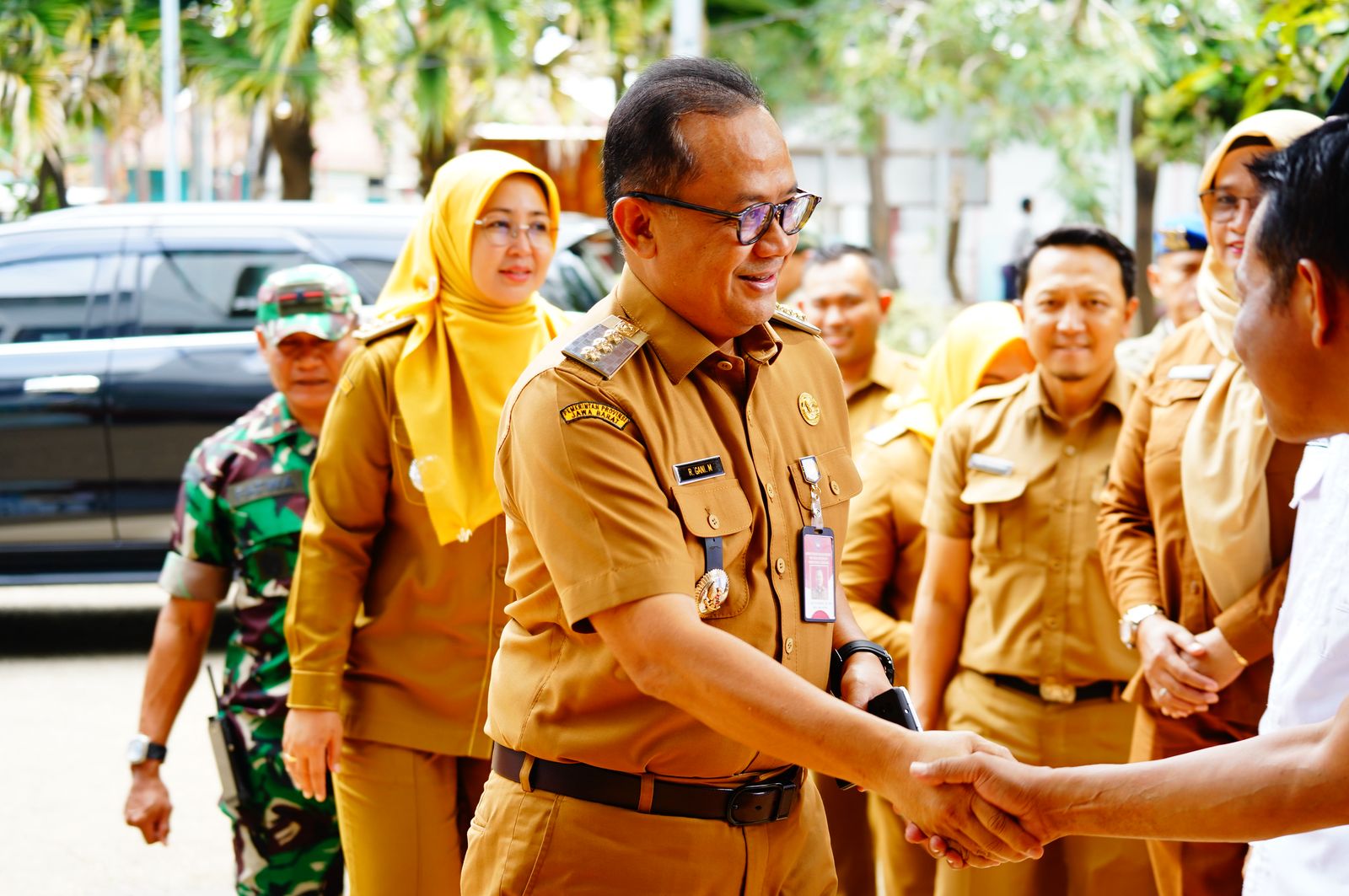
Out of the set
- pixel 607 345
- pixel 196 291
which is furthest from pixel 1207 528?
pixel 196 291

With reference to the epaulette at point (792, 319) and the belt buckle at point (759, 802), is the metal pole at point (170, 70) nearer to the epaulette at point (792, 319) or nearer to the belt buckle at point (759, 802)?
the epaulette at point (792, 319)

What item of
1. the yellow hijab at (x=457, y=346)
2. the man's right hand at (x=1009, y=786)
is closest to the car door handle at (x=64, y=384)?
the yellow hijab at (x=457, y=346)

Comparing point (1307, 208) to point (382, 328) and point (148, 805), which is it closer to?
point (382, 328)

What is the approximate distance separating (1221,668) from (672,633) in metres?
1.52

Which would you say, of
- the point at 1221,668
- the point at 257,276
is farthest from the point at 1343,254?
the point at 257,276

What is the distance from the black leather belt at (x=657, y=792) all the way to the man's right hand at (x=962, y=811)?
0.22m

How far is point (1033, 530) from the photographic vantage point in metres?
3.67

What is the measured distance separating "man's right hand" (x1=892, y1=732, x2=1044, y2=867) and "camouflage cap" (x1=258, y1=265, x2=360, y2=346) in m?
2.25

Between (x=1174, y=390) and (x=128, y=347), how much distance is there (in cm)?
563

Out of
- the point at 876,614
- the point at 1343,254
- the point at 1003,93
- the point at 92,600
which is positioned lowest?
the point at 92,600

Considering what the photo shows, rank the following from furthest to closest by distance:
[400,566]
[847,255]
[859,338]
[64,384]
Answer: [64,384], [847,255], [859,338], [400,566]

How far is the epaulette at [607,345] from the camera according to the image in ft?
7.23

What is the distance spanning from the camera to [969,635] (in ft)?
12.3

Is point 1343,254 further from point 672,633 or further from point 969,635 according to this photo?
point 969,635
